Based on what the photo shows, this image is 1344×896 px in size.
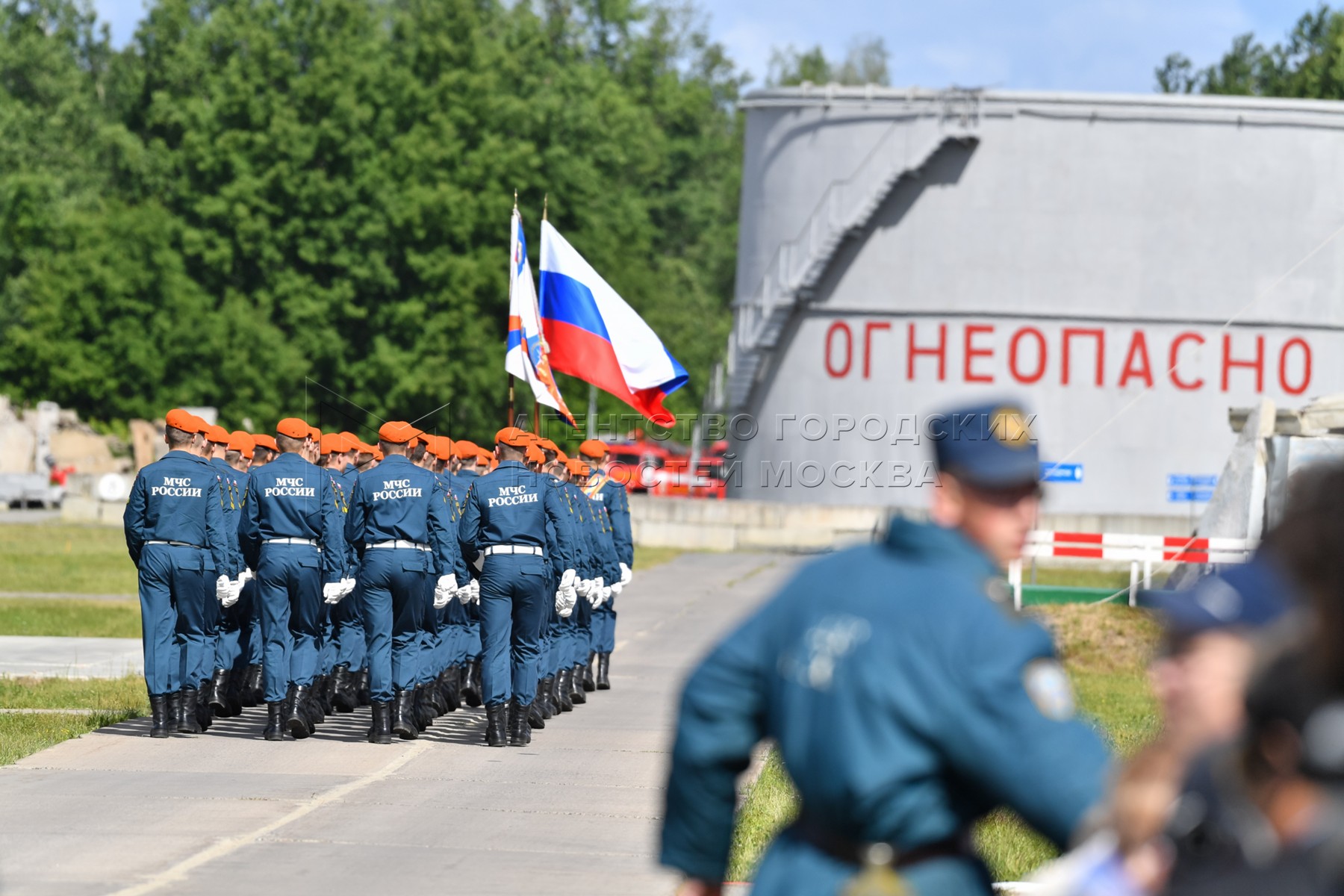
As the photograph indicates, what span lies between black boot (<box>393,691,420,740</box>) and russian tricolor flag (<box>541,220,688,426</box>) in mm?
4708

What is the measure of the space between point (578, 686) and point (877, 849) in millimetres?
12174

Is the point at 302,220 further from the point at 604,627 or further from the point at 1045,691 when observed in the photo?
the point at 1045,691

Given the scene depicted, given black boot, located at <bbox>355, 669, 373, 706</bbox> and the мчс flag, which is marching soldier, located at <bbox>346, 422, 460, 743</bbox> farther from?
the мчс flag

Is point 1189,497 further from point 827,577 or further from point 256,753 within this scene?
point 827,577

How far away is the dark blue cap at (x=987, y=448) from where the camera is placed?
142 inches

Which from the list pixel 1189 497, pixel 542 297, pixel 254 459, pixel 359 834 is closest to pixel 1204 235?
pixel 1189 497

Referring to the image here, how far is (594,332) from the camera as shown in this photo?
1691 centimetres

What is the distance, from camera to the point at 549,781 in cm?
1096

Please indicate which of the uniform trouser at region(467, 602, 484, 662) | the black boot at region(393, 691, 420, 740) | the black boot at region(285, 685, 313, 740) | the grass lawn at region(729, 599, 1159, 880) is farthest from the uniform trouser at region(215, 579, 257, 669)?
the grass lawn at region(729, 599, 1159, 880)

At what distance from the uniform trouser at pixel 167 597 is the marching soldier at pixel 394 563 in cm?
112

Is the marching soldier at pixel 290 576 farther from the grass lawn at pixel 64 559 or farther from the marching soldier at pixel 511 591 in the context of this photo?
the grass lawn at pixel 64 559

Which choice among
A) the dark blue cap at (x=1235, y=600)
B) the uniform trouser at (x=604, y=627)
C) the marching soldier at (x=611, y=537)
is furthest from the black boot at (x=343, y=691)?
the dark blue cap at (x=1235, y=600)

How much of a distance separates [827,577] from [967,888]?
63cm

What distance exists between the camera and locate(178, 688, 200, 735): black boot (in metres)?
12.5
